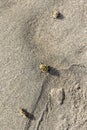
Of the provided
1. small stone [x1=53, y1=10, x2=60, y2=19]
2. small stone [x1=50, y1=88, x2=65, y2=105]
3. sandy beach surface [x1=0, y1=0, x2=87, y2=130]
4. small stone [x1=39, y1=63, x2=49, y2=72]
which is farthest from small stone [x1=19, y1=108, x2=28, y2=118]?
small stone [x1=53, y1=10, x2=60, y2=19]

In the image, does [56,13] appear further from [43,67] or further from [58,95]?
[58,95]

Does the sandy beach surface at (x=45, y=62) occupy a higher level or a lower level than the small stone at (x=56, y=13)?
lower

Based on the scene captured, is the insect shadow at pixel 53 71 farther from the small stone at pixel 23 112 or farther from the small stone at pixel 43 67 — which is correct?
the small stone at pixel 23 112

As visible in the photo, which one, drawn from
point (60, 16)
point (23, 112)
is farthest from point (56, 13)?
point (23, 112)

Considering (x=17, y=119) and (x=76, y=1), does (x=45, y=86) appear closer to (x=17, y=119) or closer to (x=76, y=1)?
(x=17, y=119)

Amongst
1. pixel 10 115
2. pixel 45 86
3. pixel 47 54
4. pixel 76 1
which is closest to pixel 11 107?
pixel 10 115

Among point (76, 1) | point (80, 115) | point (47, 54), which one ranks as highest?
point (76, 1)

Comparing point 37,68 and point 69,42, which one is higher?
point 69,42

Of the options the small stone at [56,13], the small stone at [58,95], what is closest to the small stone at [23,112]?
the small stone at [58,95]

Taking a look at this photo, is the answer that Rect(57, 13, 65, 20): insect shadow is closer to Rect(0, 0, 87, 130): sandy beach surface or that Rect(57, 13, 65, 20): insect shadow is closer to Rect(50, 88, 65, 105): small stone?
Rect(0, 0, 87, 130): sandy beach surface
